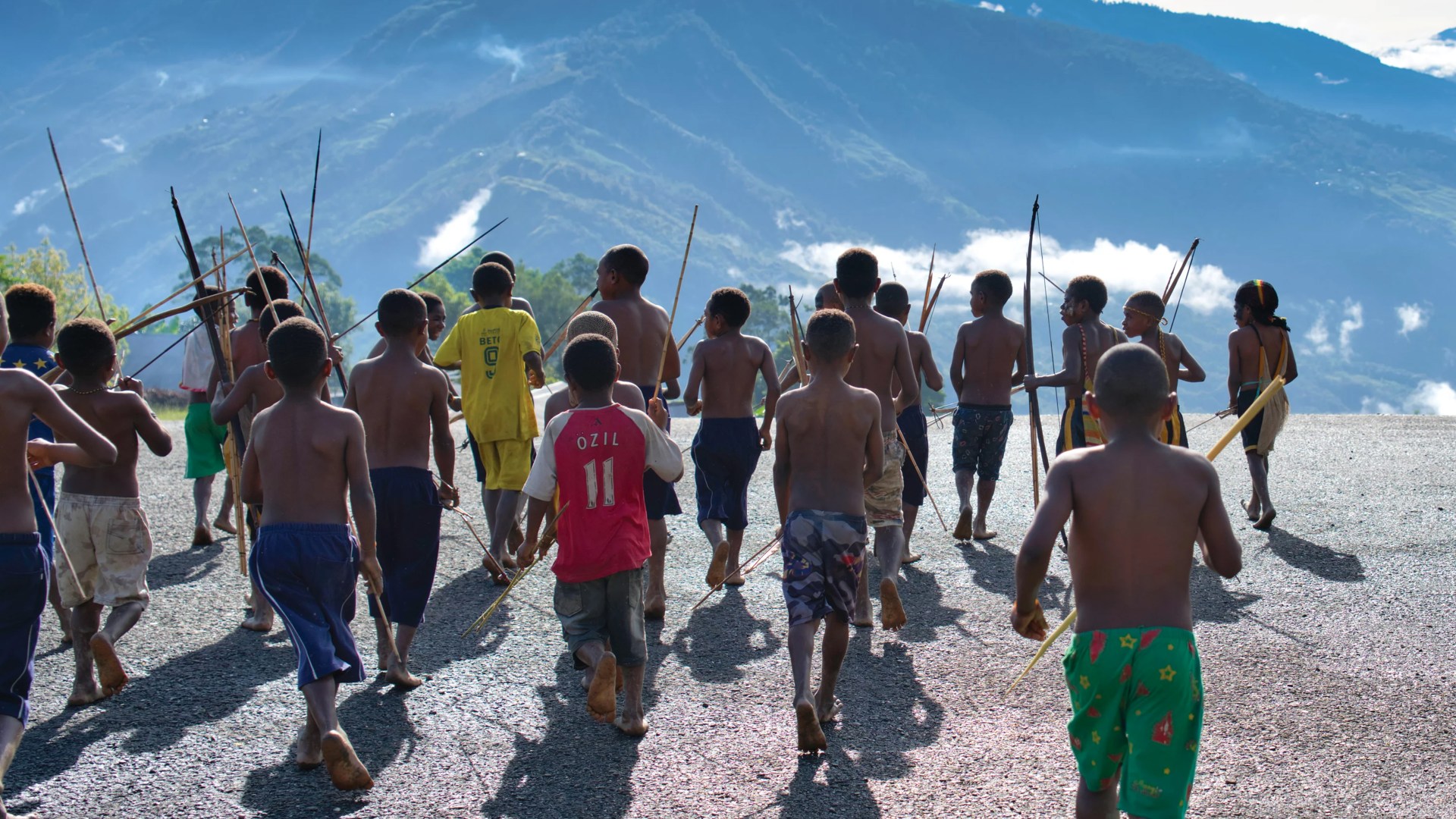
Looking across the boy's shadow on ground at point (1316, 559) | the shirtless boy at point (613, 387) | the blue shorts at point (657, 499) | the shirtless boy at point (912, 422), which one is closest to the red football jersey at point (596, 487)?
the shirtless boy at point (613, 387)

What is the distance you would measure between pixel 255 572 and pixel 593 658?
1298 mm

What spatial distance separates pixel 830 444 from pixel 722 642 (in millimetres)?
1667

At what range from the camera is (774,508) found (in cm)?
952

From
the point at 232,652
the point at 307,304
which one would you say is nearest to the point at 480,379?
the point at 307,304

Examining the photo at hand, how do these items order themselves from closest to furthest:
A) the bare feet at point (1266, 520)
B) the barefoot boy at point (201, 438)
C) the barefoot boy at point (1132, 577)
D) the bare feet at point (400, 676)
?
the barefoot boy at point (1132, 577), the bare feet at point (400, 676), the barefoot boy at point (201, 438), the bare feet at point (1266, 520)

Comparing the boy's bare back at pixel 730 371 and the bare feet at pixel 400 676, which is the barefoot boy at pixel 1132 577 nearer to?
the bare feet at pixel 400 676

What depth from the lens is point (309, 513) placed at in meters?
4.13

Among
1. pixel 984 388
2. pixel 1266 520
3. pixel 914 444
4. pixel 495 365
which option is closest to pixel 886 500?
pixel 914 444

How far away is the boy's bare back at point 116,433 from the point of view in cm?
472

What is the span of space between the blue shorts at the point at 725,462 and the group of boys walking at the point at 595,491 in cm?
2

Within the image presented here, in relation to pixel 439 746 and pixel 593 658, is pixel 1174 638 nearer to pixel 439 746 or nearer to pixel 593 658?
pixel 593 658

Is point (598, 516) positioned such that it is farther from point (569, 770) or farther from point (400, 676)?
point (400, 676)

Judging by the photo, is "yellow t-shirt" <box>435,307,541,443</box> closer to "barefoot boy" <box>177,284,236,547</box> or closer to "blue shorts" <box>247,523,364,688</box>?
"barefoot boy" <box>177,284,236,547</box>

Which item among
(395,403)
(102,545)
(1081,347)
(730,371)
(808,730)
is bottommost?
(808,730)
